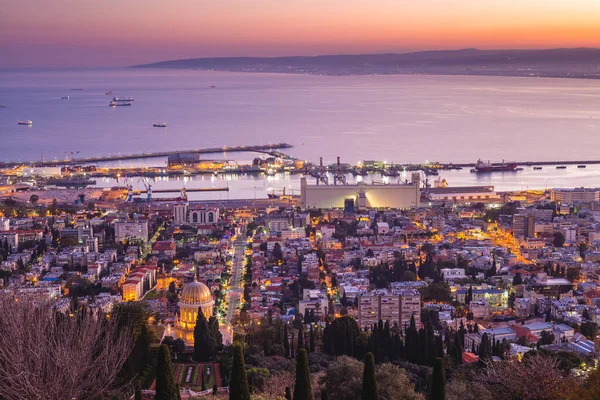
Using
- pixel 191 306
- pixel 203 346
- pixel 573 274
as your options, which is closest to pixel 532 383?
pixel 203 346

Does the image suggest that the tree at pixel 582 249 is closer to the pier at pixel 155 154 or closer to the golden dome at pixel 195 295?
the golden dome at pixel 195 295

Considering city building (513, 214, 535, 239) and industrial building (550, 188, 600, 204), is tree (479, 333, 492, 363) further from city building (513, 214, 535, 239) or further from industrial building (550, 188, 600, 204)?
industrial building (550, 188, 600, 204)

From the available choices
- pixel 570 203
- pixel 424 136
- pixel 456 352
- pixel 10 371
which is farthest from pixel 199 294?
pixel 424 136

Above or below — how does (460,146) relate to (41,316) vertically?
above

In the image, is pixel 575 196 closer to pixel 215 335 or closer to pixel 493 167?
pixel 493 167

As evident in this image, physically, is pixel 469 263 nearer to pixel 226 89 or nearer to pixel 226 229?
pixel 226 229

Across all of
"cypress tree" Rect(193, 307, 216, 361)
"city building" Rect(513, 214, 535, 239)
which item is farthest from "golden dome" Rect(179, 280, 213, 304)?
"city building" Rect(513, 214, 535, 239)
